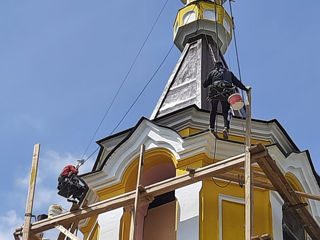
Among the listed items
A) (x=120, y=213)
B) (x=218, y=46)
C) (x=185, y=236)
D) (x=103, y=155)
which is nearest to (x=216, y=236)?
(x=185, y=236)

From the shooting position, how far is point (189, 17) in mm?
20578

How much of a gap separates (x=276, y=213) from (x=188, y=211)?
1360 mm

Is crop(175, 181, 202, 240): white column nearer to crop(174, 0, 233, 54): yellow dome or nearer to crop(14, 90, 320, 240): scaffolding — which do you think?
crop(14, 90, 320, 240): scaffolding

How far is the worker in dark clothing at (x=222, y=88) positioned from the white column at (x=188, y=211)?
1009 millimetres

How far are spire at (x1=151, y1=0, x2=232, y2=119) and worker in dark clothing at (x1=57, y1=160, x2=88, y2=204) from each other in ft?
6.57

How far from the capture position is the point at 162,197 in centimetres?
1728

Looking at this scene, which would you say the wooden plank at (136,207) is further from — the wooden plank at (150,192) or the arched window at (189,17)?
the arched window at (189,17)

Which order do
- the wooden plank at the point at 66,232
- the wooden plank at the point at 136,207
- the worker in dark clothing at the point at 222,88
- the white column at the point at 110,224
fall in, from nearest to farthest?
the wooden plank at the point at 136,207 → the wooden plank at the point at 66,232 → the worker in dark clothing at the point at 222,88 → the white column at the point at 110,224

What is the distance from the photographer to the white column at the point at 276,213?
15.4m

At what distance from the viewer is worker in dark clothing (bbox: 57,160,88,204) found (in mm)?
17078

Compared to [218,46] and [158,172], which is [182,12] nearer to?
[218,46]

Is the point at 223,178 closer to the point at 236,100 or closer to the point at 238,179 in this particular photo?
the point at 238,179

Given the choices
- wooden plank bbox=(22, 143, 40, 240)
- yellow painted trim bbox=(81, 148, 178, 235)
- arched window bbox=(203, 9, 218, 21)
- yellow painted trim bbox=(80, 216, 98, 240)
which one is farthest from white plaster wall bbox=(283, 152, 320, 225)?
arched window bbox=(203, 9, 218, 21)

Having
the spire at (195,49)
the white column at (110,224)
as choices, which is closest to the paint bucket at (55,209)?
the white column at (110,224)
